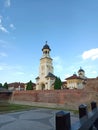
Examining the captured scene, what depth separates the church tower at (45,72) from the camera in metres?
55.4

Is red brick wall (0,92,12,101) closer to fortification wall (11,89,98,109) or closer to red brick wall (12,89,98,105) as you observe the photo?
fortification wall (11,89,98,109)

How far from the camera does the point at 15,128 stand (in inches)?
469

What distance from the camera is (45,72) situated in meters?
57.6

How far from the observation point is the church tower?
5537 centimetres

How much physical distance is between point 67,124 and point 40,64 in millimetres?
59321

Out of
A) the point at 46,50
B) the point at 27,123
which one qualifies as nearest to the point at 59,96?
the point at 27,123

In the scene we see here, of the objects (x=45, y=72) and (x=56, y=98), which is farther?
(x=45, y=72)

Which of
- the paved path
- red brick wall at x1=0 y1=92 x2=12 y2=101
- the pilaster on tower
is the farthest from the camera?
the pilaster on tower

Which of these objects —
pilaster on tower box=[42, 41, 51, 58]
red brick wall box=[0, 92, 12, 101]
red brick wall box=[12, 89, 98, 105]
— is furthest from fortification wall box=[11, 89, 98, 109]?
pilaster on tower box=[42, 41, 51, 58]

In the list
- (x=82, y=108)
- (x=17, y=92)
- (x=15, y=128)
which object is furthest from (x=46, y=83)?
(x=82, y=108)

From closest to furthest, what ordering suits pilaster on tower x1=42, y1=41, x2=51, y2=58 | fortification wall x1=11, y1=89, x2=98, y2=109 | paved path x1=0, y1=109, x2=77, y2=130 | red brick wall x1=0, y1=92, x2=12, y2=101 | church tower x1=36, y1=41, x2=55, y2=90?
paved path x1=0, y1=109, x2=77, y2=130
fortification wall x1=11, y1=89, x2=98, y2=109
red brick wall x1=0, y1=92, x2=12, y2=101
church tower x1=36, y1=41, x2=55, y2=90
pilaster on tower x1=42, y1=41, x2=51, y2=58

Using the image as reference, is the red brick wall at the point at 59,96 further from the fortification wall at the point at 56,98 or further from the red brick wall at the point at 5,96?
the red brick wall at the point at 5,96

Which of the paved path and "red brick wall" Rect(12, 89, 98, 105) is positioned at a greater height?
"red brick wall" Rect(12, 89, 98, 105)

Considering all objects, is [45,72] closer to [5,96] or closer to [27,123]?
[5,96]
